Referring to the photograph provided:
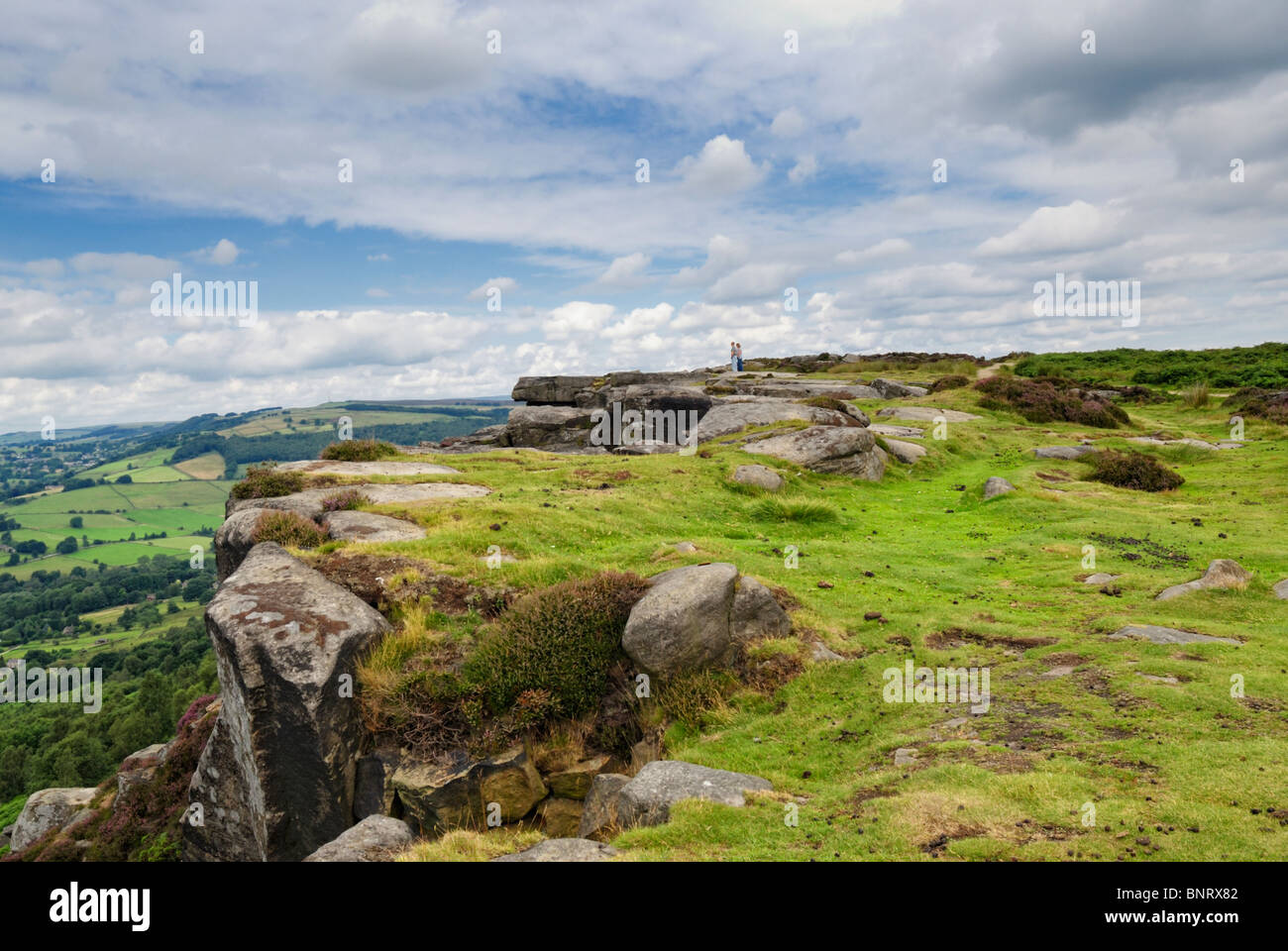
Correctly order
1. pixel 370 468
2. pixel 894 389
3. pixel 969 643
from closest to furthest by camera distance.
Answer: pixel 969 643 < pixel 370 468 < pixel 894 389

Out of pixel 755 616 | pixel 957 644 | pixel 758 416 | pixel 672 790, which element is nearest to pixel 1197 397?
pixel 758 416

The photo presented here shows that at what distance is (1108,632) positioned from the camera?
1591 cm

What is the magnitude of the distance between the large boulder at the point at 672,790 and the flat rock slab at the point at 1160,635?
30.9 feet

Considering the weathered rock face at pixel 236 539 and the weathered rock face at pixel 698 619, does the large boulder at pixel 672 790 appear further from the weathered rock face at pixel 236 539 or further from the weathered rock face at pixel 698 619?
the weathered rock face at pixel 236 539

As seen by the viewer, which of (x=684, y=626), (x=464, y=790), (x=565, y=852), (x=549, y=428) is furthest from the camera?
(x=549, y=428)

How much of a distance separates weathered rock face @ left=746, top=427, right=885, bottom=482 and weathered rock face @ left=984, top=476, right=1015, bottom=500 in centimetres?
558

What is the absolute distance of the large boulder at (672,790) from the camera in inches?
419

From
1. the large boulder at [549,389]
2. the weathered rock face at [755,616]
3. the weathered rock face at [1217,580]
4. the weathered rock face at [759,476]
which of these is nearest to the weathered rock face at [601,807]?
the weathered rock face at [755,616]

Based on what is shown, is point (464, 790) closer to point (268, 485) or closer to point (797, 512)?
point (268, 485)

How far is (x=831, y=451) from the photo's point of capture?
117ft

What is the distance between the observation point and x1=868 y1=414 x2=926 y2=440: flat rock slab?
4359 centimetres

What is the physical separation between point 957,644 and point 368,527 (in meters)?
17.8

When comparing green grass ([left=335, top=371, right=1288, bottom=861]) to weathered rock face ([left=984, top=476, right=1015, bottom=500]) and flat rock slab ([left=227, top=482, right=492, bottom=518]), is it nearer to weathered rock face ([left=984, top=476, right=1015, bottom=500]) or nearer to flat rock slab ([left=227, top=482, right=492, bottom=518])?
weathered rock face ([left=984, top=476, right=1015, bottom=500])
